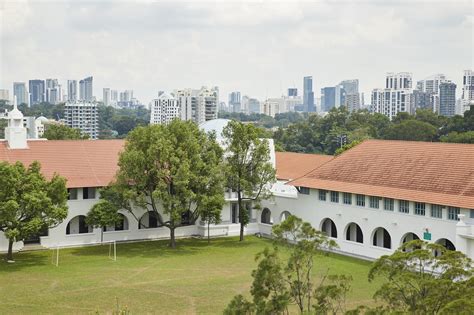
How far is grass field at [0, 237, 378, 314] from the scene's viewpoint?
25312 millimetres

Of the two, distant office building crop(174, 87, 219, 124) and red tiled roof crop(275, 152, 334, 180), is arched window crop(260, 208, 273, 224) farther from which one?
distant office building crop(174, 87, 219, 124)

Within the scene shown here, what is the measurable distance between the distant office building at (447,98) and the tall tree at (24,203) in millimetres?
144263

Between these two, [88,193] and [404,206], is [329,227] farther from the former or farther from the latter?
[88,193]

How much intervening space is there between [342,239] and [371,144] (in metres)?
5.61

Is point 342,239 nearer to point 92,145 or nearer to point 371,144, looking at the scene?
point 371,144

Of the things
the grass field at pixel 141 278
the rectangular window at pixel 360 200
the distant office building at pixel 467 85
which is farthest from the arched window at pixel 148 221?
the distant office building at pixel 467 85

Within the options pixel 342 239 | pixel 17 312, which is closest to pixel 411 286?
pixel 17 312

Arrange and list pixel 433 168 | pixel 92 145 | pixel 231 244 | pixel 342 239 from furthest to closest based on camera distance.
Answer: pixel 92 145 < pixel 231 244 < pixel 342 239 < pixel 433 168

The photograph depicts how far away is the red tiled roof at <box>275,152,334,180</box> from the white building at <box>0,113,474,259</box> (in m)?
2.70

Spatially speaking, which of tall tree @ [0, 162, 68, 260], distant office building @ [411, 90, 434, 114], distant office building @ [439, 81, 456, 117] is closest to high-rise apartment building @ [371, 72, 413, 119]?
distant office building @ [411, 90, 434, 114]

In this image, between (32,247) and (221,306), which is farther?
(32,247)

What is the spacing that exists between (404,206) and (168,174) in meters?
11.8

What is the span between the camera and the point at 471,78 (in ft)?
574

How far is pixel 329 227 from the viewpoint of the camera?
3728cm
